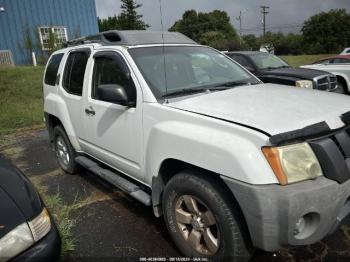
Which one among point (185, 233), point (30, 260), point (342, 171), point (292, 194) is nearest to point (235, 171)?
point (292, 194)

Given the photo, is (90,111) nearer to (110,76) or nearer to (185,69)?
(110,76)

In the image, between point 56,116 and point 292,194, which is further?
point 56,116

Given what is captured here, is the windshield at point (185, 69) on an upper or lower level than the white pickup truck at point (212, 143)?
upper

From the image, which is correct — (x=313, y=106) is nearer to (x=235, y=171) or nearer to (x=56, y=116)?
(x=235, y=171)

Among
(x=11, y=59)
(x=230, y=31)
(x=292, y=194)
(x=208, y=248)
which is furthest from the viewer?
(x=230, y=31)

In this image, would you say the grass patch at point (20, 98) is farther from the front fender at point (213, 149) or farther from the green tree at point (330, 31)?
the green tree at point (330, 31)

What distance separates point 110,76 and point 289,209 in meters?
2.44

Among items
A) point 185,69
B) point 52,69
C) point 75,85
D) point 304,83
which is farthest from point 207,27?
point 185,69

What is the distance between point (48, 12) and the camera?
21.1 metres

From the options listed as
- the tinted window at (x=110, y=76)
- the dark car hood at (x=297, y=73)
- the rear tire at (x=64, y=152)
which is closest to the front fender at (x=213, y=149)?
the tinted window at (x=110, y=76)

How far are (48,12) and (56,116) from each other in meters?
18.8

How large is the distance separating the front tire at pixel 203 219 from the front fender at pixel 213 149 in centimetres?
18

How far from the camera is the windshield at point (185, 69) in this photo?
3.25 m

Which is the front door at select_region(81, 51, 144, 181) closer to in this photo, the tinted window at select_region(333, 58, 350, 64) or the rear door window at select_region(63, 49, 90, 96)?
the rear door window at select_region(63, 49, 90, 96)
